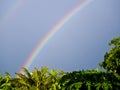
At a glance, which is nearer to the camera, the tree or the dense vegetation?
the dense vegetation

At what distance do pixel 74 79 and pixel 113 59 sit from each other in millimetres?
13266

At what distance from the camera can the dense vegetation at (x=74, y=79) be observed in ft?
81.1

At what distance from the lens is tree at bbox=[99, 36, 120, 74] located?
37438 mm

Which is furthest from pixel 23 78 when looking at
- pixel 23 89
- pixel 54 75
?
pixel 54 75

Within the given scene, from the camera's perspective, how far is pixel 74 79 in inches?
1015

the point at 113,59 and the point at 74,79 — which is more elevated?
the point at 113,59

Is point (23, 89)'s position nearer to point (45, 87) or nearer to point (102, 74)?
point (45, 87)

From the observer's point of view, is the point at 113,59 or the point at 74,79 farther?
the point at 113,59

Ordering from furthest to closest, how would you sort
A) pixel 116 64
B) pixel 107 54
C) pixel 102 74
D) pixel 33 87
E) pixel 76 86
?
pixel 107 54, pixel 116 64, pixel 33 87, pixel 102 74, pixel 76 86

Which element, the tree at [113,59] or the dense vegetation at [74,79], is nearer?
the dense vegetation at [74,79]

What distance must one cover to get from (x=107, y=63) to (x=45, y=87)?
30.7 feet

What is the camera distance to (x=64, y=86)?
2561 cm

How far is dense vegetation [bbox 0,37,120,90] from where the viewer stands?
2472 cm

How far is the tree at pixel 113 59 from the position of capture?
3744 centimetres
